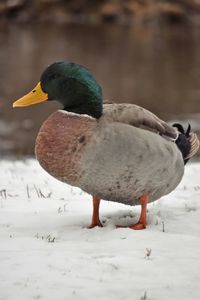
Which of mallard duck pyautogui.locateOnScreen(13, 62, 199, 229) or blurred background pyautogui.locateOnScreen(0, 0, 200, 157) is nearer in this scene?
mallard duck pyautogui.locateOnScreen(13, 62, 199, 229)

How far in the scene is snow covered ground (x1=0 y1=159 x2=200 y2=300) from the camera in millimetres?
3789

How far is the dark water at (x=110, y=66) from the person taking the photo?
63.6 ft

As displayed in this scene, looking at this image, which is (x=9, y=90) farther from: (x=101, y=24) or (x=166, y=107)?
(x=101, y=24)

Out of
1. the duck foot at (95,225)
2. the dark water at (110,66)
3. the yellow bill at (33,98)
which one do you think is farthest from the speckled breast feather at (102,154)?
the dark water at (110,66)

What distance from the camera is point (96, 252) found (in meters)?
4.44

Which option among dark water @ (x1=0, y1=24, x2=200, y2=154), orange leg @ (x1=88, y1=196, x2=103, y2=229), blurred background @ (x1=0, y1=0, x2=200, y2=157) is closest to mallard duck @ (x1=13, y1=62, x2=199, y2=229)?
orange leg @ (x1=88, y1=196, x2=103, y2=229)

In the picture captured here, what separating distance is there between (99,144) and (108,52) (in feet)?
105

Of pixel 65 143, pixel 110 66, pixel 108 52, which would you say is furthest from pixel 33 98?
pixel 108 52

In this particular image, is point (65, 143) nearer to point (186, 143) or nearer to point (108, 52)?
point (186, 143)

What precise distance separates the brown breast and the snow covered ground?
1.66 ft

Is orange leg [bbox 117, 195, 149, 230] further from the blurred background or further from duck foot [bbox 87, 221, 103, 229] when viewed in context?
the blurred background

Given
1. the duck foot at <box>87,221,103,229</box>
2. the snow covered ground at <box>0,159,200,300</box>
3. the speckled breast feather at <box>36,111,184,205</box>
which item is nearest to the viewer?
the snow covered ground at <box>0,159,200,300</box>

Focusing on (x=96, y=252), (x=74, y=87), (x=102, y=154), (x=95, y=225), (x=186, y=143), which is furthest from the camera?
(x=186, y=143)

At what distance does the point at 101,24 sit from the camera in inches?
2344
